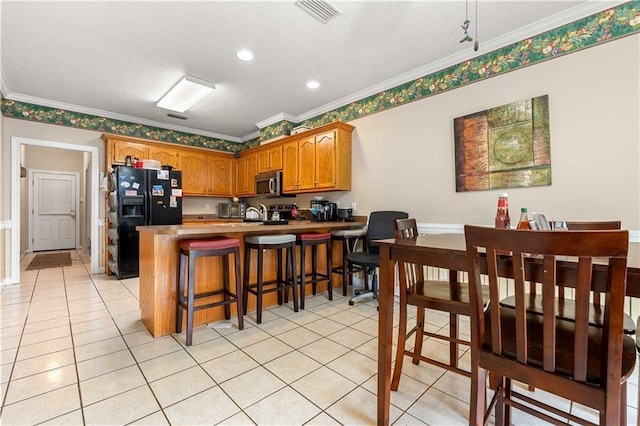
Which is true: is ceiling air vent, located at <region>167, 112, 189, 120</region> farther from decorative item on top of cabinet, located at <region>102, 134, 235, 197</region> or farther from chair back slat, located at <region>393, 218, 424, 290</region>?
chair back slat, located at <region>393, 218, 424, 290</region>

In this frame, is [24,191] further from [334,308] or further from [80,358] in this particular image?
[334,308]

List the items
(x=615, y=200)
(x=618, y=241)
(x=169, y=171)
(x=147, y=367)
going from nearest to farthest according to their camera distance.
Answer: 1. (x=618, y=241)
2. (x=147, y=367)
3. (x=615, y=200)
4. (x=169, y=171)

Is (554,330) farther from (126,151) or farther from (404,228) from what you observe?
(126,151)

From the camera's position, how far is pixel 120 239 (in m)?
4.19

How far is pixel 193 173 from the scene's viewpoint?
17.7 ft

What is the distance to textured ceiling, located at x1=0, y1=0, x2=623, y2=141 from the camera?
7.60ft

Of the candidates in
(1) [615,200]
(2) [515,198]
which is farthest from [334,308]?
(1) [615,200]

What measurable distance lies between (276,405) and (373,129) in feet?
10.7

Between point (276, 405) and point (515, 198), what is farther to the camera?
point (515, 198)

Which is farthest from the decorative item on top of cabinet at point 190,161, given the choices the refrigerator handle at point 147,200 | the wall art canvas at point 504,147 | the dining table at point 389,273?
the dining table at point 389,273

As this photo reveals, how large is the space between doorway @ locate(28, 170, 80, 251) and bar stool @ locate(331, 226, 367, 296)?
7505mm

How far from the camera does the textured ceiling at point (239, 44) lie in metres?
2.32

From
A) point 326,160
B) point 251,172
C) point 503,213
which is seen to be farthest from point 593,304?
point 251,172

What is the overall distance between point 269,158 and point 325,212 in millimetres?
1626
